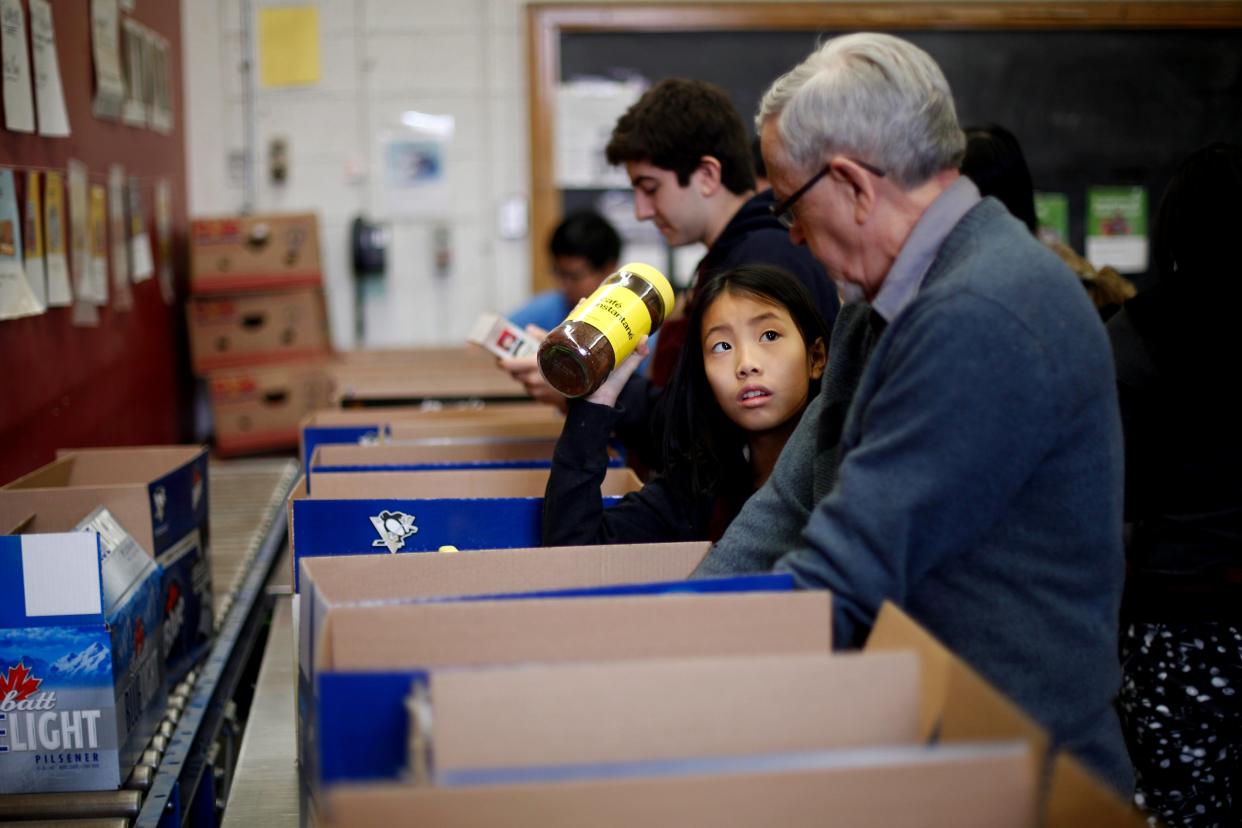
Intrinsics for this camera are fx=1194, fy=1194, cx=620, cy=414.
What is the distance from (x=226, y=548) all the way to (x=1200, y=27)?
4.31m

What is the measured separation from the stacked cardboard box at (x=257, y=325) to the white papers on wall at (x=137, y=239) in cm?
52

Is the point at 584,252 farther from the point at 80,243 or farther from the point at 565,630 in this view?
the point at 565,630

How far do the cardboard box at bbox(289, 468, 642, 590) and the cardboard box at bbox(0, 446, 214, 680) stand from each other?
35 cm

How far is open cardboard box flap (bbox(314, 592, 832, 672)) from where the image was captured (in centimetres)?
104

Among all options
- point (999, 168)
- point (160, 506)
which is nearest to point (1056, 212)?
point (999, 168)

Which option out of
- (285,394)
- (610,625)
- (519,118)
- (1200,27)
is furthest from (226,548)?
(1200,27)

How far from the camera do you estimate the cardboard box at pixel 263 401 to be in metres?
4.22

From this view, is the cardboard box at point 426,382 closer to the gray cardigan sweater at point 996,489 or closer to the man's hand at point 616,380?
the man's hand at point 616,380

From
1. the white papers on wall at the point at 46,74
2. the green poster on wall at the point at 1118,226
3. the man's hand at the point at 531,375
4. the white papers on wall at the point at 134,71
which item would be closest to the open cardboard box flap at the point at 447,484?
the man's hand at the point at 531,375

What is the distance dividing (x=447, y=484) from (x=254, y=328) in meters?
2.60

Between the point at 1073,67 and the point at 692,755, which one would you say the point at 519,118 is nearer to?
the point at 1073,67

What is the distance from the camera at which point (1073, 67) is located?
4.90m

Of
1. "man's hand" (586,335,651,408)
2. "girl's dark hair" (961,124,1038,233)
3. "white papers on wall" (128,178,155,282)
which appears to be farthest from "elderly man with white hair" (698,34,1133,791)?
"white papers on wall" (128,178,155,282)

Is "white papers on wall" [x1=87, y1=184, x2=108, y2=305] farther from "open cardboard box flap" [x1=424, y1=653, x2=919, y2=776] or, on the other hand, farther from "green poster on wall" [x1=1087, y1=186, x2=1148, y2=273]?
"green poster on wall" [x1=1087, y1=186, x2=1148, y2=273]
